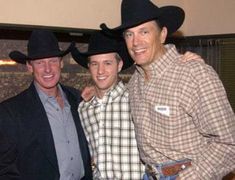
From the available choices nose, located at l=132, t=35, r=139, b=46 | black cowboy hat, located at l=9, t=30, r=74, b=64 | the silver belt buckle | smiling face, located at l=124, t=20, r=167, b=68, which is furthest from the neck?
black cowboy hat, located at l=9, t=30, r=74, b=64

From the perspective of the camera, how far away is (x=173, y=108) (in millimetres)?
1740

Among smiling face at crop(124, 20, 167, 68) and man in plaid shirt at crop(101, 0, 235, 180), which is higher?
smiling face at crop(124, 20, 167, 68)

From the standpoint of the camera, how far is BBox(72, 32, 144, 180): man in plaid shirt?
210cm

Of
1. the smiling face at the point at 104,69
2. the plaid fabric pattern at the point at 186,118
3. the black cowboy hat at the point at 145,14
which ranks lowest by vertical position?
the plaid fabric pattern at the point at 186,118

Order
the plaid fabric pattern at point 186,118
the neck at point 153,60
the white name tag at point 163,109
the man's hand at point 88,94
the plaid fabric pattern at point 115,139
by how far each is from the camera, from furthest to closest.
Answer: the man's hand at point 88,94, the plaid fabric pattern at point 115,139, the neck at point 153,60, the white name tag at point 163,109, the plaid fabric pattern at point 186,118

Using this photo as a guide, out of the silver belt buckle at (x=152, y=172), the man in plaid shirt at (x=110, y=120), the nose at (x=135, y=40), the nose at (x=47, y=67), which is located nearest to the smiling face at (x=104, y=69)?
the man in plaid shirt at (x=110, y=120)

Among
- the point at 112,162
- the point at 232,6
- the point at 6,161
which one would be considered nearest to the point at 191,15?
the point at 232,6

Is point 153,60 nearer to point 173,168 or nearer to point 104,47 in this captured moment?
point 104,47

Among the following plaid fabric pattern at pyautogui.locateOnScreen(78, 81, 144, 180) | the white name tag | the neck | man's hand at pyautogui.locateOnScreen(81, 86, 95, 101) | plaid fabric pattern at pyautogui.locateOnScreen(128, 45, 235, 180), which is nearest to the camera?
plaid fabric pattern at pyautogui.locateOnScreen(128, 45, 235, 180)

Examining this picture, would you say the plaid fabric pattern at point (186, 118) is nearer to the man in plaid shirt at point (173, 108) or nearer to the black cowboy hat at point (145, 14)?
the man in plaid shirt at point (173, 108)

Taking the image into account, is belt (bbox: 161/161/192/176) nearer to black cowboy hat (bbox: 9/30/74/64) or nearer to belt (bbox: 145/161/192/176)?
belt (bbox: 145/161/192/176)

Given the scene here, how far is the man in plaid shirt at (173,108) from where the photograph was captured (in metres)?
1.65

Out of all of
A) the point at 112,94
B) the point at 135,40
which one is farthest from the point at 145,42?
the point at 112,94

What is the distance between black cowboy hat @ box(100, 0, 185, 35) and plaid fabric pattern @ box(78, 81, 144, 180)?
0.46m
